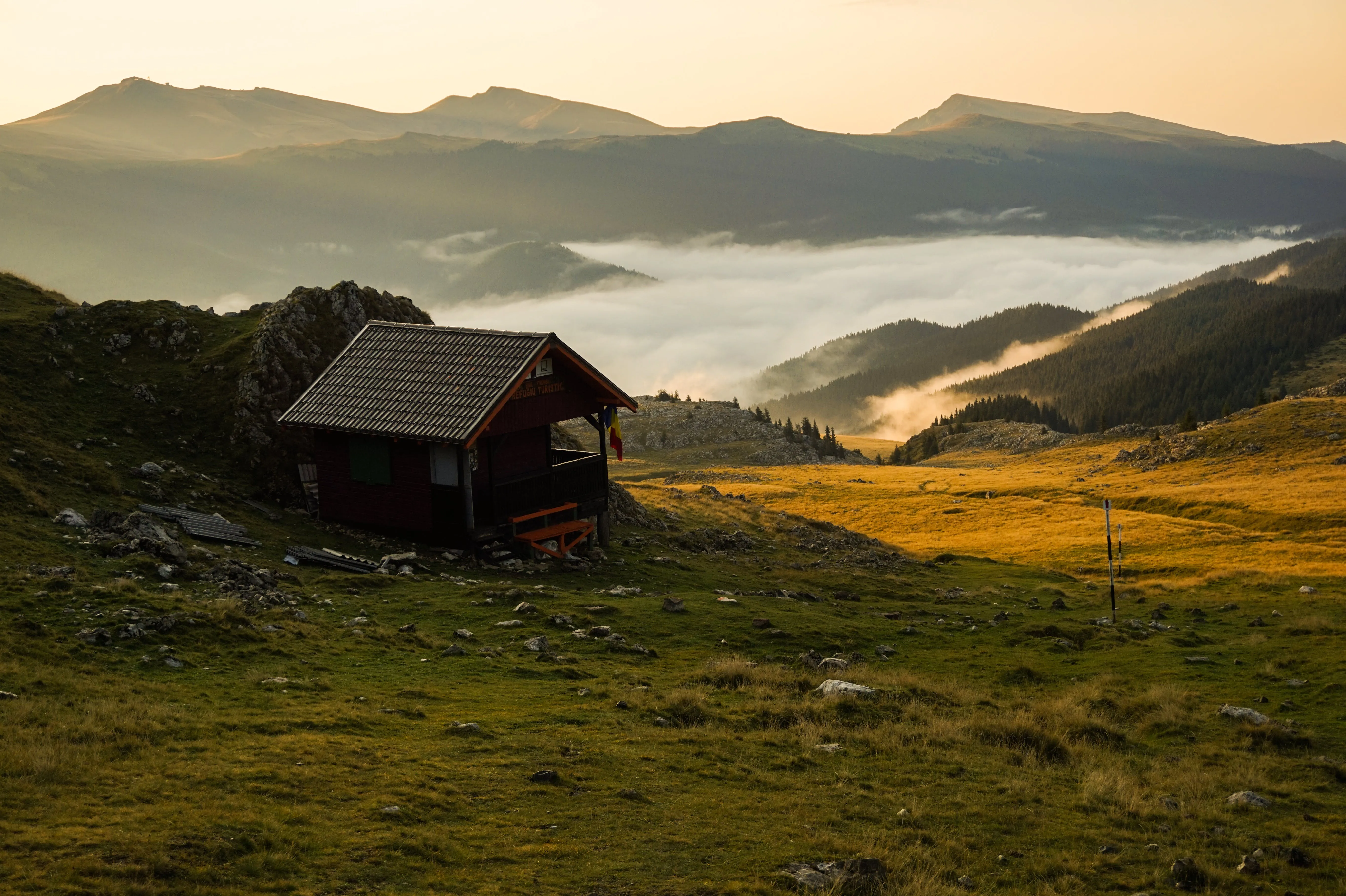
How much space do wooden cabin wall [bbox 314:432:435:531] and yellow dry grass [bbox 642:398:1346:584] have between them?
2359 cm

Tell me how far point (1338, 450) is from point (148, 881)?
82164 millimetres

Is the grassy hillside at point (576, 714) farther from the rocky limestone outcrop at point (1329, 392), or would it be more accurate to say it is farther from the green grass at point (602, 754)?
the rocky limestone outcrop at point (1329, 392)

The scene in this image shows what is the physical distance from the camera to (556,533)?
3431 cm

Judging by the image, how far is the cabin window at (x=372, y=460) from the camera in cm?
3275

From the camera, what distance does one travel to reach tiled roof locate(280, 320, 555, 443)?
104ft

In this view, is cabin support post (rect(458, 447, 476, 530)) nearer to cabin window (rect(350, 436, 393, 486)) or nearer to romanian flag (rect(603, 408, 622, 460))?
cabin window (rect(350, 436, 393, 486))

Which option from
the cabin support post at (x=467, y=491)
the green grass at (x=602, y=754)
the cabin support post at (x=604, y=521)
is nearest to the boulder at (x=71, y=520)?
the green grass at (x=602, y=754)

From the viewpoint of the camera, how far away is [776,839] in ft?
44.3

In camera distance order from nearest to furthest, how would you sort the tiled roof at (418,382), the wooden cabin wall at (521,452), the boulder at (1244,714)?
the boulder at (1244,714)
the tiled roof at (418,382)
the wooden cabin wall at (521,452)

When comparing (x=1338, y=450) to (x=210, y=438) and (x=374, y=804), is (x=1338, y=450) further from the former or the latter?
(x=374, y=804)

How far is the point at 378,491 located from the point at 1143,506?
51320mm

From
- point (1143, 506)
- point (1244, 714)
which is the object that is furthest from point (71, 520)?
point (1143, 506)

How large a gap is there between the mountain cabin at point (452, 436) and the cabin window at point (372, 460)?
0.13ft

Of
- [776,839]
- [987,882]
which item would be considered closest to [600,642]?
[776,839]
